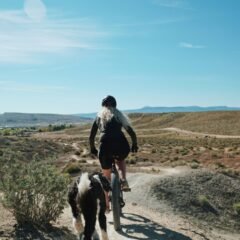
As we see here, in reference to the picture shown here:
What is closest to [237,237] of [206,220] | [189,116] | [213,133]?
[206,220]

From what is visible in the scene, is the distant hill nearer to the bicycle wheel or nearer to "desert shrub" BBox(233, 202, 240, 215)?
"desert shrub" BBox(233, 202, 240, 215)

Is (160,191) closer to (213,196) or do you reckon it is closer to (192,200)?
(192,200)

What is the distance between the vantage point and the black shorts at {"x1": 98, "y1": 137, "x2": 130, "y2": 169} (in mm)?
9734

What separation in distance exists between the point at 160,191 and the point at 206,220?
7.76 feet

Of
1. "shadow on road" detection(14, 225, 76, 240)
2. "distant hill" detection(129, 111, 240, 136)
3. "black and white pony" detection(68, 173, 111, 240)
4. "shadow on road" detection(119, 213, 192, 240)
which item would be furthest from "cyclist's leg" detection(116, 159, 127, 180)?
"distant hill" detection(129, 111, 240, 136)

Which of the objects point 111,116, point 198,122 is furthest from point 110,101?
point 198,122

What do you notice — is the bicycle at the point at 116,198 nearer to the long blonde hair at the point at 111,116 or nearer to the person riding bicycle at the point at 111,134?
the person riding bicycle at the point at 111,134

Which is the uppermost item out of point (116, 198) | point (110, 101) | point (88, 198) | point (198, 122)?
point (110, 101)

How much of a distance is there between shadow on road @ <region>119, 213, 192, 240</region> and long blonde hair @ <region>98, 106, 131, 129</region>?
216 cm

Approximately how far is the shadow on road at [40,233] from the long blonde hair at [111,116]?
2.39m

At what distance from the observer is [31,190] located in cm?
982

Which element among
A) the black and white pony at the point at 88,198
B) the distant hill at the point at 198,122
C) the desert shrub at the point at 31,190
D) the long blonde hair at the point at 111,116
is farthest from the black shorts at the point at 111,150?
the distant hill at the point at 198,122

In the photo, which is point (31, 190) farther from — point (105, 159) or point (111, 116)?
point (111, 116)

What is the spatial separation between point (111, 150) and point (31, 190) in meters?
1.82
